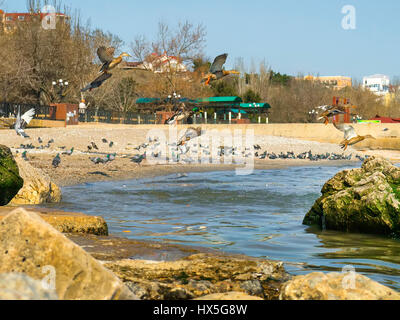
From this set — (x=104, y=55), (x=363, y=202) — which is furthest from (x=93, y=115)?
(x=363, y=202)

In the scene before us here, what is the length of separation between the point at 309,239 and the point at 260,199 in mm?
5213

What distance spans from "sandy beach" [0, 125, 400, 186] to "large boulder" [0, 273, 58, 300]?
13.0 m

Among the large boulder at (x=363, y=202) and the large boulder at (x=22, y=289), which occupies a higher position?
the large boulder at (x=22, y=289)

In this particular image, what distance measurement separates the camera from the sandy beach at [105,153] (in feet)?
60.5

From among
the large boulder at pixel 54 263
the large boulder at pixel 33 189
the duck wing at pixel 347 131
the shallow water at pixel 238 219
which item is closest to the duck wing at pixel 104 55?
the large boulder at pixel 33 189

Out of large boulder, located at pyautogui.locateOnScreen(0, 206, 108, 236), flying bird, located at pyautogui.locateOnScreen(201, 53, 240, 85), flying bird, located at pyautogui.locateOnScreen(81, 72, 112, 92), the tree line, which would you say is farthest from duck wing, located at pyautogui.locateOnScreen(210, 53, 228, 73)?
the tree line

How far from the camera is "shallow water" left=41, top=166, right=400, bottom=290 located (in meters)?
7.45

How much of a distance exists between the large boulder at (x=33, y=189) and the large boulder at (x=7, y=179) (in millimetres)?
1215

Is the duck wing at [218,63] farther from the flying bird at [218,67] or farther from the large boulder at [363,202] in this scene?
the large boulder at [363,202]

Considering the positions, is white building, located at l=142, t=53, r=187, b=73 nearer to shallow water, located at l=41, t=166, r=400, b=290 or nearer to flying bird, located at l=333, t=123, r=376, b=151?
shallow water, located at l=41, t=166, r=400, b=290

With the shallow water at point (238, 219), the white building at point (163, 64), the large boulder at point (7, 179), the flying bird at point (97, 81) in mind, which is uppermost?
the white building at point (163, 64)

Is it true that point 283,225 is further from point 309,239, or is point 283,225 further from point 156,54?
point 156,54
